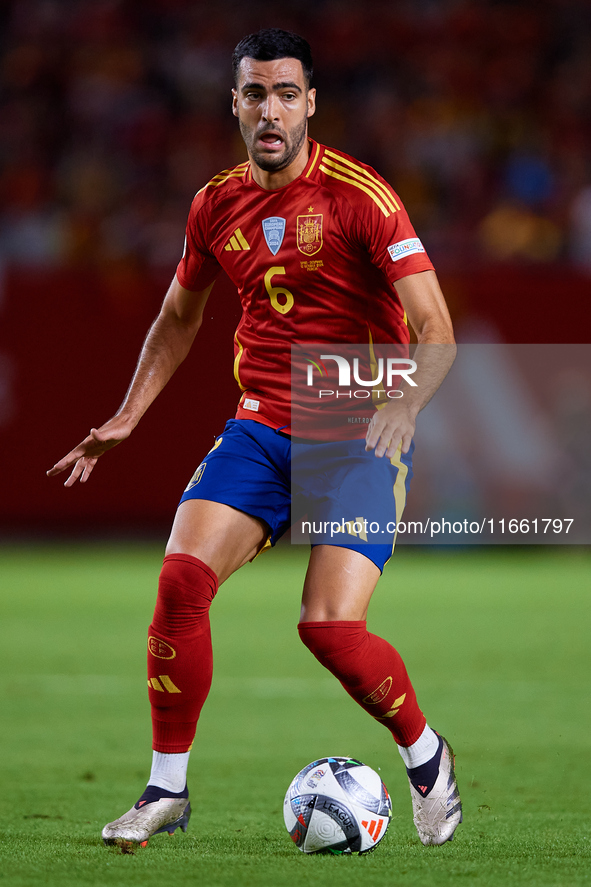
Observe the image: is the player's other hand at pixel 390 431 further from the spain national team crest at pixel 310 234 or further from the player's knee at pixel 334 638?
the spain national team crest at pixel 310 234

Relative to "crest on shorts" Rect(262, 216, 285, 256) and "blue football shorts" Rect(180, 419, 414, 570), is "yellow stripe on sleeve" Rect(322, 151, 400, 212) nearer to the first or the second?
"crest on shorts" Rect(262, 216, 285, 256)

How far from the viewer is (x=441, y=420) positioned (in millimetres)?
12414

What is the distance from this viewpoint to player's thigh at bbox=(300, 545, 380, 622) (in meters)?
3.75

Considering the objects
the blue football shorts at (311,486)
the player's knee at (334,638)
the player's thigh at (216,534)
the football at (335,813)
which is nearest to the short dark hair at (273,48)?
the blue football shorts at (311,486)

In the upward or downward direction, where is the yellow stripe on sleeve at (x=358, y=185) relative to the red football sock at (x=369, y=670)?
upward

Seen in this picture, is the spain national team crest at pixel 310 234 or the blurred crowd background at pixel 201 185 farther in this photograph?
the blurred crowd background at pixel 201 185

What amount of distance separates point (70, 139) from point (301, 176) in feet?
37.5

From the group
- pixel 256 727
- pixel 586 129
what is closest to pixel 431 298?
pixel 256 727

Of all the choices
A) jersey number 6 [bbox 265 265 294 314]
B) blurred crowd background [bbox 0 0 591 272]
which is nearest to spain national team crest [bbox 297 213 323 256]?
jersey number 6 [bbox 265 265 294 314]

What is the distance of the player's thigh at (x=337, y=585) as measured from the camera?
3.75 meters

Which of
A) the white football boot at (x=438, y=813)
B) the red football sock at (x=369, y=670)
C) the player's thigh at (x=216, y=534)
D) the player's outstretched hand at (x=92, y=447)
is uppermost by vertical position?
the player's outstretched hand at (x=92, y=447)

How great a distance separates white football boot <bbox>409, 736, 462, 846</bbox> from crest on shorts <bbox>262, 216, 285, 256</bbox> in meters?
1.76

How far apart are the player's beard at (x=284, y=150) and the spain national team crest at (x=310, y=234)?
0.20 meters

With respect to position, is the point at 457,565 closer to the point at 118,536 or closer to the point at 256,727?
the point at 118,536
